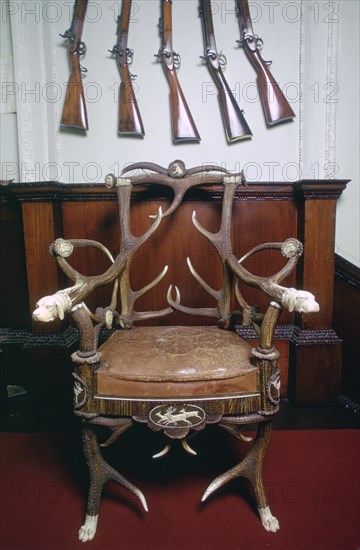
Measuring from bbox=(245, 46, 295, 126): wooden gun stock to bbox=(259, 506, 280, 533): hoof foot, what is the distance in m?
1.67

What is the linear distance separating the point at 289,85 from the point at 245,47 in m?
0.29

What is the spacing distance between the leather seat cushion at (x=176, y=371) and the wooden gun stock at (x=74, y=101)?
3.90 feet

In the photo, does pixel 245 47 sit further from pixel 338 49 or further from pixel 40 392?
pixel 40 392

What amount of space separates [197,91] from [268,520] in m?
1.85

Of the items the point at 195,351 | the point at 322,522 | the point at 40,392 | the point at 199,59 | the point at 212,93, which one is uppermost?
the point at 199,59

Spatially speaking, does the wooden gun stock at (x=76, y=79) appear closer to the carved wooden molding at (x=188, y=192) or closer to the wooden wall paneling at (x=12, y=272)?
the carved wooden molding at (x=188, y=192)

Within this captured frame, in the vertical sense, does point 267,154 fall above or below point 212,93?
below

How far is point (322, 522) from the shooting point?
1.20 meters

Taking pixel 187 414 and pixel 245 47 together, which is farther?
pixel 245 47

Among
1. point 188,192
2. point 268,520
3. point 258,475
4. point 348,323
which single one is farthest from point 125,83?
point 268,520

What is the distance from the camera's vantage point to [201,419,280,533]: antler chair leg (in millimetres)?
1170

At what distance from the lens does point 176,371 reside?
3.49ft

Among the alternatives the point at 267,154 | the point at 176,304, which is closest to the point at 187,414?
the point at 176,304

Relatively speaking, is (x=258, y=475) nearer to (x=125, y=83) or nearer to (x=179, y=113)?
(x=179, y=113)
